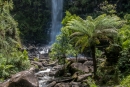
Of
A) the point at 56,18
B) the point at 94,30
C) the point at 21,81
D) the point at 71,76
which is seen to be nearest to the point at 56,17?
the point at 56,18

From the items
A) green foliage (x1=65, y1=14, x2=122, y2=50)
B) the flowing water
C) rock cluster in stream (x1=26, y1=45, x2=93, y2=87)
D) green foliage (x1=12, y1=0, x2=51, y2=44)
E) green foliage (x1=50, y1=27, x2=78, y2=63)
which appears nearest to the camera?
green foliage (x1=65, y1=14, x2=122, y2=50)

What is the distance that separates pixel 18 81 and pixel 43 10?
24283 mm

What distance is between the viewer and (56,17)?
104 feet

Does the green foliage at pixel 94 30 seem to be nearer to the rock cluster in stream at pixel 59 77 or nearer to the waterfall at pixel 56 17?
the rock cluster in stream at pixel 59 77

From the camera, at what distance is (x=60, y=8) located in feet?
105

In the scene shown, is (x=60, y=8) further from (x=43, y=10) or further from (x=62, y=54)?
(x=62, y=54)

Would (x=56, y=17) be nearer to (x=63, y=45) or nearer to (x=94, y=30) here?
(x=63, y=45)

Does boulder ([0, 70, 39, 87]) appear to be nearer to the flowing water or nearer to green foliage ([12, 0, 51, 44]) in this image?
the flowing water

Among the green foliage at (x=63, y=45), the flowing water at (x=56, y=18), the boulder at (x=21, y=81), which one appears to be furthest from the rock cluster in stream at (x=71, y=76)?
the flowing water at (x=56, y=18)

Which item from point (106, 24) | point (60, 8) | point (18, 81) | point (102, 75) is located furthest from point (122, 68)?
point (60, 8)

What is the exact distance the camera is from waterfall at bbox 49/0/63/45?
101ft

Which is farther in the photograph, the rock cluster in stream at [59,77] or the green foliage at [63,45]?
the green foliage at [63,45]

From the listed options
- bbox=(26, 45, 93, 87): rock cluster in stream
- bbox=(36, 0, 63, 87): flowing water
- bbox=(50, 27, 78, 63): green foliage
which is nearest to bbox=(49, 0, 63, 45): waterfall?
bbox=(36, 0, 63, 87): flowing water

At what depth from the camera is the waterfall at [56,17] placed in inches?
1216
